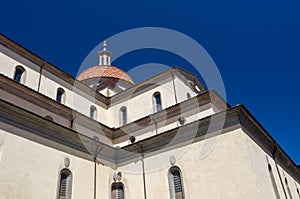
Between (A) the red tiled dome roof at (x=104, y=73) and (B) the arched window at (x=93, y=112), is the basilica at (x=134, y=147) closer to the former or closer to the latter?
Answer: (B) the arched window at (x=93, y=112)

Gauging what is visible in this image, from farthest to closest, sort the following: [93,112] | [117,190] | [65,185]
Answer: [93,112] → [117,190] → [65,185]

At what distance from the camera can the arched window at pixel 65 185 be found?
12.0m

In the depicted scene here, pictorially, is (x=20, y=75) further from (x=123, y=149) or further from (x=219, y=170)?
(x=219, y=170)

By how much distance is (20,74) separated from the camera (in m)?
17.0

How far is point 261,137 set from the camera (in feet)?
47.7

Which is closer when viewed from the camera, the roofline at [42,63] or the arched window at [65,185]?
the arched window at [65,185]

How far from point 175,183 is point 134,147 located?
3051 mm

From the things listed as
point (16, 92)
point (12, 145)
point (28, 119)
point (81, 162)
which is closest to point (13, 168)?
point (12, 145)

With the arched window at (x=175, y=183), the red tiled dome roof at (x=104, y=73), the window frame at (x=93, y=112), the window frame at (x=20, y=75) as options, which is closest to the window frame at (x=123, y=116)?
the window frame at (x=93, y=112)

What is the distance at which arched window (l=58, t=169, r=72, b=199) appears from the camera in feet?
39.5

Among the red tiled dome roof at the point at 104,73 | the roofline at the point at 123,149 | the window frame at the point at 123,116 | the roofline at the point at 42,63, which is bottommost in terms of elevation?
the roofline at the point at 123,149

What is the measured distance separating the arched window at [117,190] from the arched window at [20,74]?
814 cm

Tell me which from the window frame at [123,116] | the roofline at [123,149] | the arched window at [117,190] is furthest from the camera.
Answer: the window frame at [123,116]

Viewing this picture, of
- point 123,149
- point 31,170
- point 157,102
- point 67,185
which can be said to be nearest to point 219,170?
point 123,149
